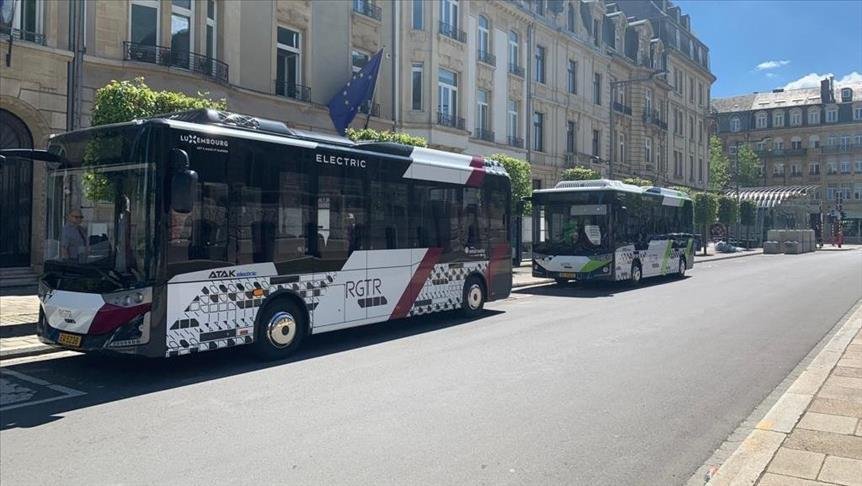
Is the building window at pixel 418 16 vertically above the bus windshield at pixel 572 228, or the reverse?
the building window at pixel 418 16

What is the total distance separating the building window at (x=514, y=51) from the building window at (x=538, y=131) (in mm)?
3444

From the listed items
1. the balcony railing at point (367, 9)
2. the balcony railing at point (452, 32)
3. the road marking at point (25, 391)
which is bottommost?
the road marking at point (25, 391)

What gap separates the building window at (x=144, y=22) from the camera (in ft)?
56.2

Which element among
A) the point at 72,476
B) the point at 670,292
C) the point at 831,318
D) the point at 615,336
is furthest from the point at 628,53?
the point at 72,476

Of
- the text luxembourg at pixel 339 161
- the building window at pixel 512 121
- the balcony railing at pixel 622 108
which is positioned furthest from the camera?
the balcony railing at pixel 622 108

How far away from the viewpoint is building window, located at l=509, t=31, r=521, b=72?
112 feet

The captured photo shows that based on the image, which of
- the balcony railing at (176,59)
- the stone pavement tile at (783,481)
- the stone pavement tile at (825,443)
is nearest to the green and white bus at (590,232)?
the balcony railing at (176,59)

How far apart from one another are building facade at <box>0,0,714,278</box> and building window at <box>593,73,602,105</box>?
106 millimetres

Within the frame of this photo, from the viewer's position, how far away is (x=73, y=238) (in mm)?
7852

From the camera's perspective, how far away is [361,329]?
11.8 meters

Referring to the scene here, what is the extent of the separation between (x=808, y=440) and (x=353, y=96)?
18.3m

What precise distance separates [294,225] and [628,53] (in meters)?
45.7

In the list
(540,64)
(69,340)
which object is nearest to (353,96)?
(69,340)

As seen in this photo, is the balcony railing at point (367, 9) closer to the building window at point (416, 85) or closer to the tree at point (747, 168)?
the building window at point (416, 85)
